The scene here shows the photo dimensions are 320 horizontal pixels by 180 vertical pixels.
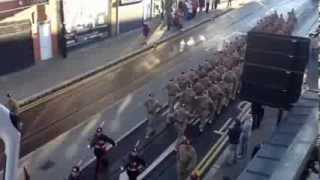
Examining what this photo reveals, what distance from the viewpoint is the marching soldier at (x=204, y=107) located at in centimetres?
1647

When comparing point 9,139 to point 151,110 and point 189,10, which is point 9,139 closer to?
point 151,110

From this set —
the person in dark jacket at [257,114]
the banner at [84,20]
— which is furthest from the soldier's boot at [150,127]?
the banner at [84,20]

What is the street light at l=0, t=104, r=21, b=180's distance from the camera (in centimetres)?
684

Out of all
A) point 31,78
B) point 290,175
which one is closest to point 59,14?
point 31,78

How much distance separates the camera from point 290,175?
8.96 metres

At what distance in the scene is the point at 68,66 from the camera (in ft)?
84.4

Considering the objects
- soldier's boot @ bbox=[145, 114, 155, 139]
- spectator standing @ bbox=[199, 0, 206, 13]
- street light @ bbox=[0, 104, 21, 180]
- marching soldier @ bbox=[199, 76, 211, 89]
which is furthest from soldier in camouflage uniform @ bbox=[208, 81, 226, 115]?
spectator standing @ bbox=[199, 0, 206, 13]

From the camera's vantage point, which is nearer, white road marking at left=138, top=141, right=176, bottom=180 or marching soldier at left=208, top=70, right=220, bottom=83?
white road marking at left=138, top=141, right=176, bottom=180

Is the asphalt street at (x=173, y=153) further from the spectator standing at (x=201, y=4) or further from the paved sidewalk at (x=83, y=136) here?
the spectator standing at (x=201, y=4)

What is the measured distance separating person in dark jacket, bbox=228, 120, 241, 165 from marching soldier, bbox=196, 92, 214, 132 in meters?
1.40

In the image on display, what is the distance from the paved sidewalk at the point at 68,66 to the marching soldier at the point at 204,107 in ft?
25.3

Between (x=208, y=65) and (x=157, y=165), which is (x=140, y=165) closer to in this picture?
(x=157, y=165)

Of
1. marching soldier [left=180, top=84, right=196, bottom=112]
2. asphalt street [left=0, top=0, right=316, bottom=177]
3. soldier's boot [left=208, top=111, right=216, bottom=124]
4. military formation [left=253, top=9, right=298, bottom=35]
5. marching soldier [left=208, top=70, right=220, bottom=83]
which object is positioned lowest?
asphalt street [left=0, top=0, right=316, bottom=177]

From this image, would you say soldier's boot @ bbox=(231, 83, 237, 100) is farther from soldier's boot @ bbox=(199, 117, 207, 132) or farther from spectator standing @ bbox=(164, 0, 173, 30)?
spectator standing @ bbox=(164, 0, 173, 30)
